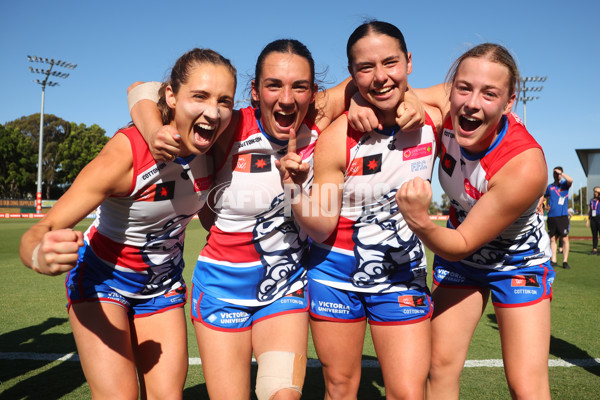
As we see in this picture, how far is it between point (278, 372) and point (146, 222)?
1216 mm

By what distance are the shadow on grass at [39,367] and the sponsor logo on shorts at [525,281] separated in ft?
12.4

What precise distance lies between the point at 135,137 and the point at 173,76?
462 mm

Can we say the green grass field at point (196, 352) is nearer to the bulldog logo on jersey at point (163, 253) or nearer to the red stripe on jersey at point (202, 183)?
the bulldog logo on jersey at point (163, 253)

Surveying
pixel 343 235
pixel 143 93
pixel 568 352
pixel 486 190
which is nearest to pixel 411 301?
pixel 343 235

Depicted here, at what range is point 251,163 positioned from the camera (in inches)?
120

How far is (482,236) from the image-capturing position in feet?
8.81

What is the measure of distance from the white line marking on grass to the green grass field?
1 cm

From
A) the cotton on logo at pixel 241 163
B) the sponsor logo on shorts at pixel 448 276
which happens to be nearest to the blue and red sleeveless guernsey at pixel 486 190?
the sponsor logo on shorts at pixel 448 276

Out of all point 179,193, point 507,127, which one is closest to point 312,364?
point 179,193

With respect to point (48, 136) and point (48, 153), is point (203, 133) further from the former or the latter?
point (48, 136)

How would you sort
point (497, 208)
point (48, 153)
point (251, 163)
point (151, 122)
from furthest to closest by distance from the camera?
point (48, 153) < point (251, 163) < point (151, 122) < point (497, 208)

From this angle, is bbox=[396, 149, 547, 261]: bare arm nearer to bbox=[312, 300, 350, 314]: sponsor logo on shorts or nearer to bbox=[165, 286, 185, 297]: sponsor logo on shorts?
bbox=[312, 300, 350, 314]: sponsor logo on shorts

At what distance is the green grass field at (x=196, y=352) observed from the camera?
4.31m

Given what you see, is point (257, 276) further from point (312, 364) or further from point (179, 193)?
point (312, 364)
